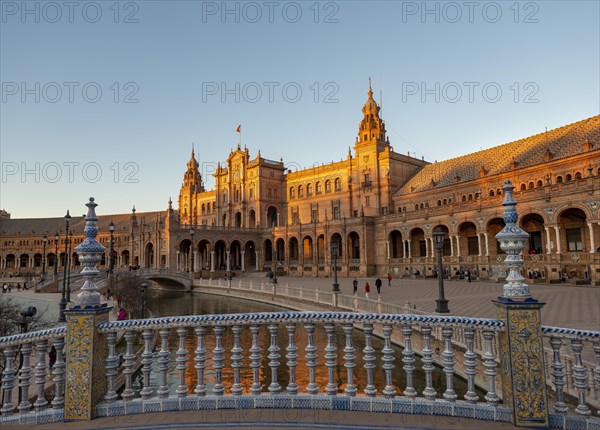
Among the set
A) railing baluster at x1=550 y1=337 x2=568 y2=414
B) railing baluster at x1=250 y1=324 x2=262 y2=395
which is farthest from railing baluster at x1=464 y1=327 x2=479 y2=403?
railing baluster at x1=250 y1=324 x2=262 y2=395

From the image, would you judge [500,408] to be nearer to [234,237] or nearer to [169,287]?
[169,287]

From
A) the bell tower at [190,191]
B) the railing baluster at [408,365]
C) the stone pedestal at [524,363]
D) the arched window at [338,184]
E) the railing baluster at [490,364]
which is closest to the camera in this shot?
the stone pedestal at [524,363]

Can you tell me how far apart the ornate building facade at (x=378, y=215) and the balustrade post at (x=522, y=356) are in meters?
23.5

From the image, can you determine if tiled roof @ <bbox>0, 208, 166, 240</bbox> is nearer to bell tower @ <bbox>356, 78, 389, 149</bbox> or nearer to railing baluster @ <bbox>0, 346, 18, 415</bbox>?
bell tower @ <bbox>356, 78, 389, 149</bbox>

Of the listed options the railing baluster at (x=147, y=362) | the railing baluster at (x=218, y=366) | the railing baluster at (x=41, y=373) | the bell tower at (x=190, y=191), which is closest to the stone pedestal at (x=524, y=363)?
the railing baluster at (x=218, y=366)

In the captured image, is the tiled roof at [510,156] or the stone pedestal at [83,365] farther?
the tiled roof at [510,156]

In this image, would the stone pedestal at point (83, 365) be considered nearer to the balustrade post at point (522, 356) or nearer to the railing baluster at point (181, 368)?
the railing baluster at point (181, 368)

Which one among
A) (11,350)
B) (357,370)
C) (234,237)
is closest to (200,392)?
(11,350)

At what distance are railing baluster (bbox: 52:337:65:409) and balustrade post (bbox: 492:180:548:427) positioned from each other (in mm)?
5012

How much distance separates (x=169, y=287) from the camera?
155ft

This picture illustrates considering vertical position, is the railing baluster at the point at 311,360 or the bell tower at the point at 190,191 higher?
the bell tower at the point at 190,191

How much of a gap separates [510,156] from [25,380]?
48.0m

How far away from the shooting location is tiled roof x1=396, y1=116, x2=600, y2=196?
3681 centimetres

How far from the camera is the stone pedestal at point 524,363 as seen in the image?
417cm
